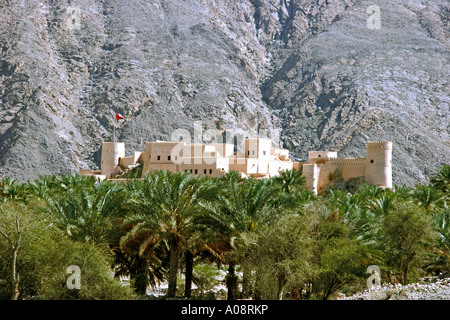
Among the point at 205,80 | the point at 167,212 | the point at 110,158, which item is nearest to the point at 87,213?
the point at 167,212

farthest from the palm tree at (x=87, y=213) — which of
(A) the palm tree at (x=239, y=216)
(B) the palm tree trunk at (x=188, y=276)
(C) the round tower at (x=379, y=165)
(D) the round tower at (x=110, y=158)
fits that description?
(D) the round tower at (x=110, y=158)

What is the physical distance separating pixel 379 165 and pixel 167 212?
38.6 meters

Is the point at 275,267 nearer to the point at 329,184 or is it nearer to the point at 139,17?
the point at 329,184

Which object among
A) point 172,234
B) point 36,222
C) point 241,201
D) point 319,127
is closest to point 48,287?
point 36,222

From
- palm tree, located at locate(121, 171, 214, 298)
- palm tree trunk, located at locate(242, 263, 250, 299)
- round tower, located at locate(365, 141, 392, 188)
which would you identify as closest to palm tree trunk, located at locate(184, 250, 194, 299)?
palm tree, located at locate(121, 171, 214, 298)

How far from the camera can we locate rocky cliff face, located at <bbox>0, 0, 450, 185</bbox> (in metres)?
87.7

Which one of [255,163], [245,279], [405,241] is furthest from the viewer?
[255,163]

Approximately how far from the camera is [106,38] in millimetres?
112125

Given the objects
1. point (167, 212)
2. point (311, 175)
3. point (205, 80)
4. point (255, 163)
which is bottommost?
point (167, 212)

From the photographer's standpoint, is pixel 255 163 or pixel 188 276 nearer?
pixel 188 276

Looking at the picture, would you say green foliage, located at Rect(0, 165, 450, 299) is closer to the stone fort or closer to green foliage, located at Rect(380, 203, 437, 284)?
green foliage, located at Rect(380, 203, 437, 284)

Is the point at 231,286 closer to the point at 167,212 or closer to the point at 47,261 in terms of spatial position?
the point at 167,212

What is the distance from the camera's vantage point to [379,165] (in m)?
56.7

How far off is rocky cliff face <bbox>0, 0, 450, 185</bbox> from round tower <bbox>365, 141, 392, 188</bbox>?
75.0ft
